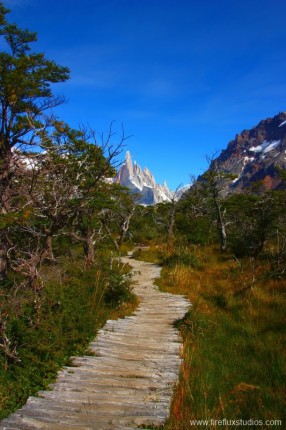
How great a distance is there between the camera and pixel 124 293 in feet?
28.8

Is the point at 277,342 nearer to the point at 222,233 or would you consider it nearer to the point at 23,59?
the point at 222,233

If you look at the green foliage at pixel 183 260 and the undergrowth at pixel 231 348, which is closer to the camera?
the undergrowth at pixel 231 348

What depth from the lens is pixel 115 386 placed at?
4672 millimetres

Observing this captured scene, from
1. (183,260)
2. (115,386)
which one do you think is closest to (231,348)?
(115,386)

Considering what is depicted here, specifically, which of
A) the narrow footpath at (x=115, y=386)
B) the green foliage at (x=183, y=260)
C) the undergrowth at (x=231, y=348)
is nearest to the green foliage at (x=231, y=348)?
the undergrowth at (x=231, y=348)

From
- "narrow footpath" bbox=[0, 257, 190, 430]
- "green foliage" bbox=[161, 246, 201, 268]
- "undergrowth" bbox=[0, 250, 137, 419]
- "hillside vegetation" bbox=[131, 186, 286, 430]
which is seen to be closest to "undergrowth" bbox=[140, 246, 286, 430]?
"hillside vegetation" bbox=[131, 186, 286, 430]

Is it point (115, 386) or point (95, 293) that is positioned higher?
point (95, 293)

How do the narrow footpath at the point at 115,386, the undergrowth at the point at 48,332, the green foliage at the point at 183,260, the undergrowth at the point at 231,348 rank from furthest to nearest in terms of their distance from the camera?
the green foliage at the point at 183,260 → the undergrowth at the point at 48,332 → the undergrowth at the point at 231,348 → the narrow footpath at the point at 115,386

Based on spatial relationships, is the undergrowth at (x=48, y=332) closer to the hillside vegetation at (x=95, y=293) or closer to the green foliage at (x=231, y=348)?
the hillside vegetation at (x=95, y=293)

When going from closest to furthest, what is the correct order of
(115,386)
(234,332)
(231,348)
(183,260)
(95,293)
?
(115,386) → (231,348) → (234,332) → (95,293) → (183,260)

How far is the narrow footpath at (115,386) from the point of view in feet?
12.7

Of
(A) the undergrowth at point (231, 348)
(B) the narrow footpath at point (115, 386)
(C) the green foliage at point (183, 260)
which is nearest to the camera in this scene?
(B) the narrow footpath at point (115, 386)

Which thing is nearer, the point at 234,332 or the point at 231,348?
the point at 231,348

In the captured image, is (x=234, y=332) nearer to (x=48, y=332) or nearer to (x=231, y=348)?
(x=231, y=348)
